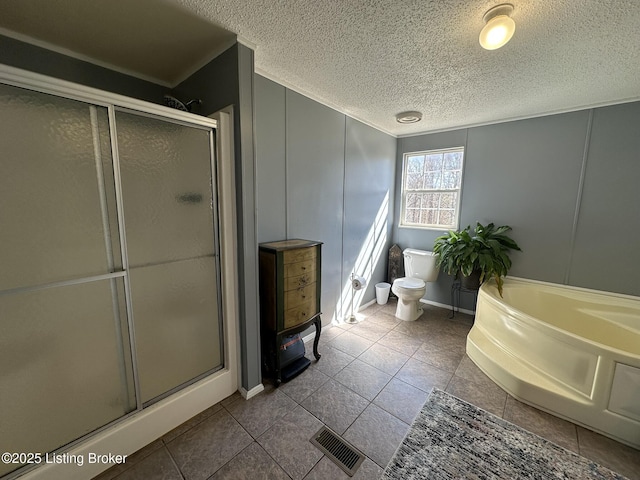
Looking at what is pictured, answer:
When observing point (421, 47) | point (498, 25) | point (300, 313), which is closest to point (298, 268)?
point (300, 313)

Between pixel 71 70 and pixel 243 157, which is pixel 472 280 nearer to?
pixel 243 157

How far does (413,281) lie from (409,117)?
6.39 feet

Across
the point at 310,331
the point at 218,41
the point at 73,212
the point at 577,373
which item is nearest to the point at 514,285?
the point at 577,373

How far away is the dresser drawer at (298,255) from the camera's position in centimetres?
184

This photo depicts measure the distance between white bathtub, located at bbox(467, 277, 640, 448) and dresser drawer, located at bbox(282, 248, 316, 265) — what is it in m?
1.75

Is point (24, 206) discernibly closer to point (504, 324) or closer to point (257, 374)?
point (257, 374)

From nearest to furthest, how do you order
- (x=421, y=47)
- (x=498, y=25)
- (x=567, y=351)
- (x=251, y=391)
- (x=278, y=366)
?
(x=498, y=25), (x=421, y=47), (x=567, y=351), (x=251, y=391), (x=278, y=366)

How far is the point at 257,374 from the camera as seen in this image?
185 centimetres

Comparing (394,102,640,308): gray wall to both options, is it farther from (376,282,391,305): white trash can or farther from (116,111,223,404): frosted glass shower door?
(116,111,223,404): frosted glass shower door

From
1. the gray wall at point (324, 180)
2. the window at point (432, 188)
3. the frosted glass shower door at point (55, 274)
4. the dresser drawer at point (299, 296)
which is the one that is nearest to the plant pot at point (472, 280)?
the window at point (432, 188)

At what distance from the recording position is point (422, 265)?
324 cm

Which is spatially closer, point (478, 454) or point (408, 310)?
point (478, 454)

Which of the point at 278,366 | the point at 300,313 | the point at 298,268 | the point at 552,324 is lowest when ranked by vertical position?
the point at 278,366

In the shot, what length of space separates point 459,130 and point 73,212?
379cm
